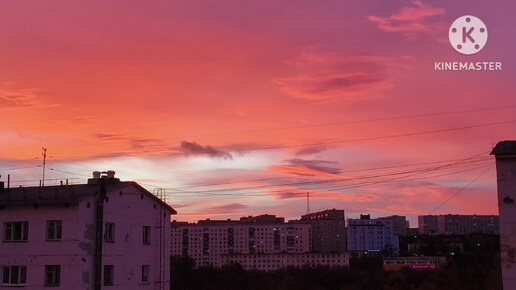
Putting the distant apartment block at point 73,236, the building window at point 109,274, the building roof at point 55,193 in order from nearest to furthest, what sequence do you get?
1. the distant apartment block at point 73,236
2. the building roof at point 55,193
3. the building window at point 109,274

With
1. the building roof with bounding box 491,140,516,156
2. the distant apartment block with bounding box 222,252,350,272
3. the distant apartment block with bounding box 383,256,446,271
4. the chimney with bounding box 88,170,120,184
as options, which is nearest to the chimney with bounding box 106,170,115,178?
the chimney with bounding box 88,170,120,184

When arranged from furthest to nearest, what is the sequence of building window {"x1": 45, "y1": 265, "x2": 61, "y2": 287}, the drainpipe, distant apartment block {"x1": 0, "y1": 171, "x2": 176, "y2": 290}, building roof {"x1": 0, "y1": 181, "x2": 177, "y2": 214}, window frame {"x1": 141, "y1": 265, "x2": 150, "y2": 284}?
1. window frame {"x1": 141, "y1": 265, "x2": 150, "y2": 284}
2. building roof {"x1": 0, "y1": 181, "x2": 177, "y2": 214}
3. building window {"x1": 45, "y1": 265, "x2": 61, "y2": 287}
4. distant apartment block {"x1": 0, "y1": 171, "x2": 176, "y2": 290}
5. the drainpipe

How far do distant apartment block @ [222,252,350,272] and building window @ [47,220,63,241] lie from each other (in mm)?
124086

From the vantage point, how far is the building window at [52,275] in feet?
136

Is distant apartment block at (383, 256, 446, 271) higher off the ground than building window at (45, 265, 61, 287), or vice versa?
building window at (45, 265, 61, 287)

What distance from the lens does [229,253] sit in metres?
190

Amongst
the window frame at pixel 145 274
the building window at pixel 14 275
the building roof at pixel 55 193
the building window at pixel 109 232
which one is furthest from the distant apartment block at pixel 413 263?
the building window at pixel 14 275

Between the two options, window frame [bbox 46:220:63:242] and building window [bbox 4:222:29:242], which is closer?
window frame [bbox 46:220:63:242]

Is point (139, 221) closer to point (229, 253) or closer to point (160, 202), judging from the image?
Result: point (160, 202)

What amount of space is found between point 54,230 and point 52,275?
2.83 m

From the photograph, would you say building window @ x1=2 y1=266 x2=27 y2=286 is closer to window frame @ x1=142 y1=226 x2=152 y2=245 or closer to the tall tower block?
window frame @ x1=142 y1=226 x2=152 y2=245

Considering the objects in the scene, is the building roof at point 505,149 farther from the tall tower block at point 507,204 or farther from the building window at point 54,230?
the building window at point 54,230

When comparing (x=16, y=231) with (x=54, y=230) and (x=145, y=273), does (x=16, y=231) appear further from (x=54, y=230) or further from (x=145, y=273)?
(x=145, y=273)

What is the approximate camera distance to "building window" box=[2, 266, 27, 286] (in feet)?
139
